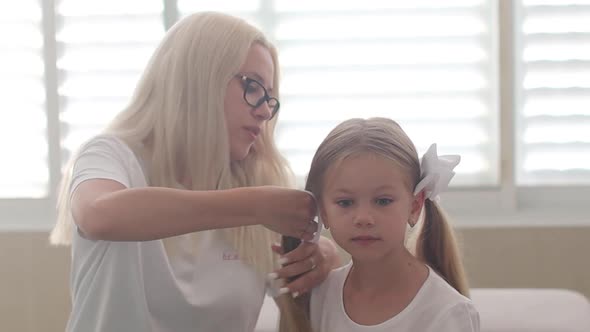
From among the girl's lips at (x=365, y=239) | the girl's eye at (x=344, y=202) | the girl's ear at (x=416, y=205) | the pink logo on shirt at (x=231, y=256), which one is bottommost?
Answer: the pink logo on shirt at (x=231, y=256)

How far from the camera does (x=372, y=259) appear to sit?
1.41 metres

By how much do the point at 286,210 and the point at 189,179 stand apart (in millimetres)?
350

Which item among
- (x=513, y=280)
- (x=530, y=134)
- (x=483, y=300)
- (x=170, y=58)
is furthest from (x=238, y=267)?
(x=530, y=134)

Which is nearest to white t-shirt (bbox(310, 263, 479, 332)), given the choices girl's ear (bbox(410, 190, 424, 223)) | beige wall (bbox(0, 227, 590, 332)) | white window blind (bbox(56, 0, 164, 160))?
girl's ear (bbox(410, 190, 424, 223))

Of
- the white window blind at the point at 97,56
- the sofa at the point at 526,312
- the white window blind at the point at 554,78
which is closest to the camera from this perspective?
the sofa at the point at 526,312

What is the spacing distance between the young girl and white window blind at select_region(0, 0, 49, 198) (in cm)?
167

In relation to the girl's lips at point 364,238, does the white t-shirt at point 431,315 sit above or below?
below

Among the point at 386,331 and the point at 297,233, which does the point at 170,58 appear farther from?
the point at 386,331

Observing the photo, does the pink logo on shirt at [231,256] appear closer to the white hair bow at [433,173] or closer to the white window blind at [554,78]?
the white hair bow at [433,173]

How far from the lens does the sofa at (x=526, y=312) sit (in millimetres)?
1801

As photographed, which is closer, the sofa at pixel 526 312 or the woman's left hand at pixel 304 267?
the woman's left hand at pixel 304 267

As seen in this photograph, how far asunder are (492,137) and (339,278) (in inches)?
51.4

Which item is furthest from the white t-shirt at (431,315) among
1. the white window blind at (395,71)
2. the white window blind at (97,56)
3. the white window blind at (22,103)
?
the white window blind at (22,103)

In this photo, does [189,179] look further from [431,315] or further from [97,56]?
[97,56]
